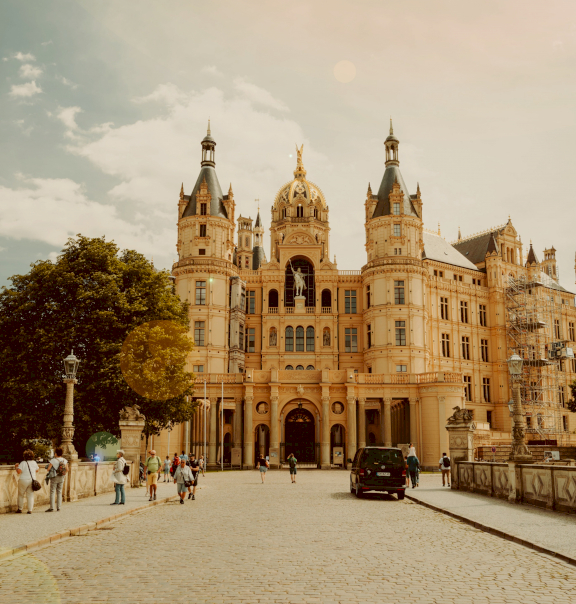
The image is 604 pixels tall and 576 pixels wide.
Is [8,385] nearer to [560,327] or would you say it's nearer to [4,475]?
[4,475]

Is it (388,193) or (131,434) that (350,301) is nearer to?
(388,193)

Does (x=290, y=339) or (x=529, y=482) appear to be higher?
(x=290, y=339)

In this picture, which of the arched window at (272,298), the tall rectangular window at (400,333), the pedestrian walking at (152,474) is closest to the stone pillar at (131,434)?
the pedestrian walking at (152,474)

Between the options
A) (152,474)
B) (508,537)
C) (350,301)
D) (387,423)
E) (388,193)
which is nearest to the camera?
(508,537)

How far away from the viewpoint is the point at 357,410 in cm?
5869

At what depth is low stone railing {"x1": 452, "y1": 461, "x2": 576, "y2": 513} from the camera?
60.2 feet

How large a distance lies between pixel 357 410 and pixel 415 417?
514 centimetres

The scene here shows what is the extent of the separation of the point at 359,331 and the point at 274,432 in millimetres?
20561

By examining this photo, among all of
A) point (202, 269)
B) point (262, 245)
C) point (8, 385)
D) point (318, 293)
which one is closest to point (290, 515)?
point (8, 385)

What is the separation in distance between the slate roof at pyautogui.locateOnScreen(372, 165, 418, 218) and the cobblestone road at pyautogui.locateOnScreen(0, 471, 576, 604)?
56195 millimetres

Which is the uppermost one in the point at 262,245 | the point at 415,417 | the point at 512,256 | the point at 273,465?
the point at 262,245

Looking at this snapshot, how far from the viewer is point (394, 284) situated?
68.9 meters

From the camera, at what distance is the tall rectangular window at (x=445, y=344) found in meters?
76.4

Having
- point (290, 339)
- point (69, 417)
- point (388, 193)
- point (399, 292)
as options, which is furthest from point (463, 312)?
point (69, 417)
